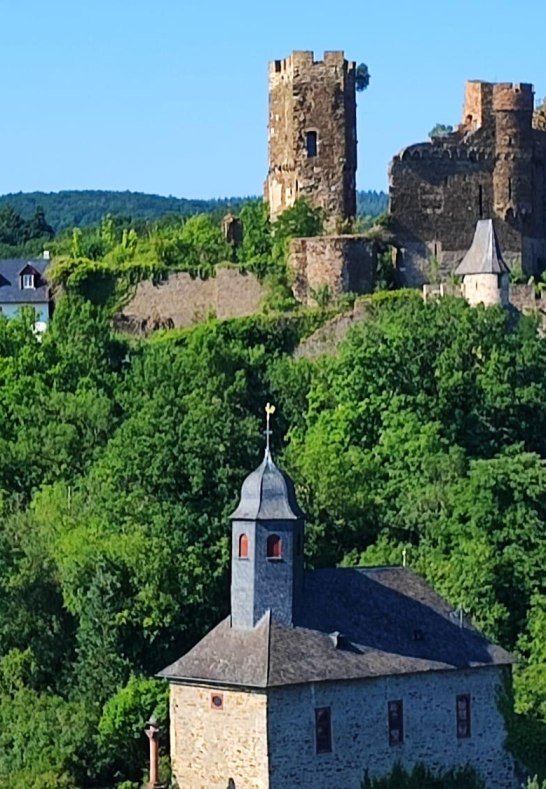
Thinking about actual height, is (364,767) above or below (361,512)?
below

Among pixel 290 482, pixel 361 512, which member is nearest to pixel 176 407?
pixel 361 512

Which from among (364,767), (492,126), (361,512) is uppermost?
(492,126)

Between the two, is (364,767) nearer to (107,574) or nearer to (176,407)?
(107,574)

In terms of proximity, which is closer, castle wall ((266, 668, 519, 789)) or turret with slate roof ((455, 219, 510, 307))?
castle wall ((266, 668, 519, 789))

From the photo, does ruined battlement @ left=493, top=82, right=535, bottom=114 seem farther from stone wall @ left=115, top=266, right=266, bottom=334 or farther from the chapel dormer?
the chapel dormer

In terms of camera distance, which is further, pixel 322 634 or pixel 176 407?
pixel 176 407

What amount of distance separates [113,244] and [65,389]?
5982mm

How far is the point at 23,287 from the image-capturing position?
67.2 meters

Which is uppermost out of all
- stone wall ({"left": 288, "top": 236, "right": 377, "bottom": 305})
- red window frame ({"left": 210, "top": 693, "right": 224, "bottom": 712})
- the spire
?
stone wall ({"left": 288, "top": 236, "right": 377, "bottom": 305})

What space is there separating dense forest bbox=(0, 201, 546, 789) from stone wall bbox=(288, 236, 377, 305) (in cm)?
46

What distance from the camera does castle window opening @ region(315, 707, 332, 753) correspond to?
138ft

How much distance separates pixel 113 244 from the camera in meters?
63.0

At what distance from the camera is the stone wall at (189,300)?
196 feet

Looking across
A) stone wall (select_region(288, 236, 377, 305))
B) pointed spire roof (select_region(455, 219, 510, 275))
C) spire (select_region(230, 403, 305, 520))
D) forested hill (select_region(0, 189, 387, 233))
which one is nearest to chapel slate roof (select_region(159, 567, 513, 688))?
spire (select_region(230, 403, 305, 520))
